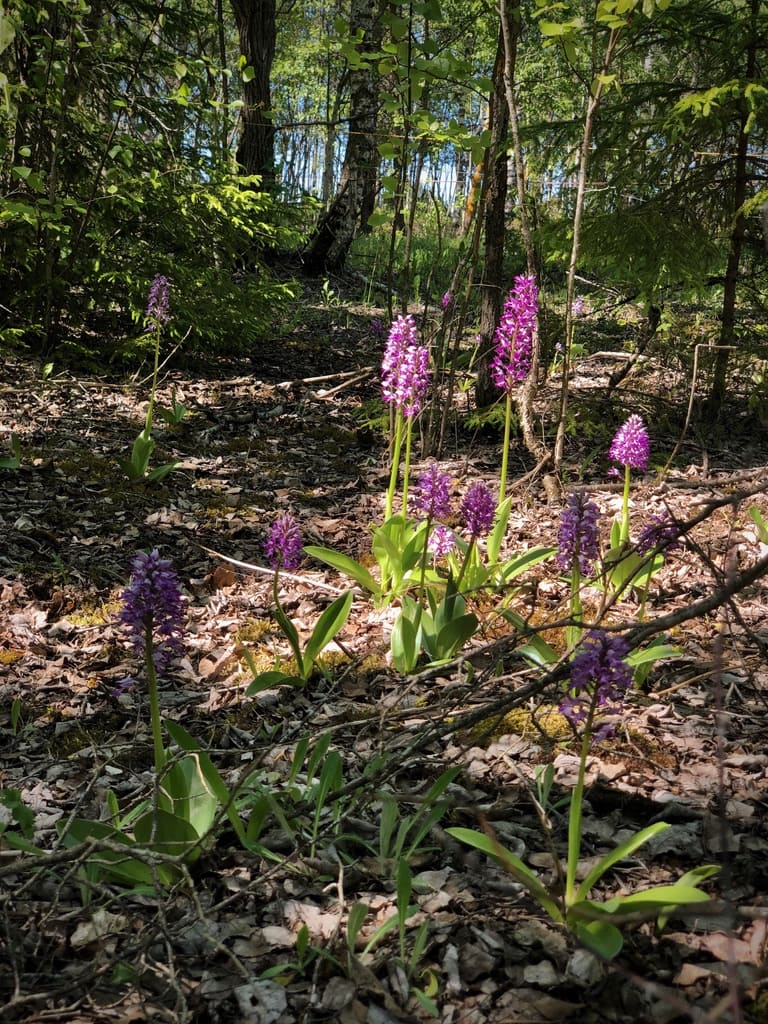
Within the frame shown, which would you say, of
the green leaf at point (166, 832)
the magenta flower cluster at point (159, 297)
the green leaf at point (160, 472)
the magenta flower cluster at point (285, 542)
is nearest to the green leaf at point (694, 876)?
the green leaf at point (166, 832)

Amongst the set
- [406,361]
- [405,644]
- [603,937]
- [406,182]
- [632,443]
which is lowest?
[603,937]

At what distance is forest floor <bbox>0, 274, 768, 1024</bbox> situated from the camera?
59.3 inches

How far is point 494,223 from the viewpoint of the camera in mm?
4945

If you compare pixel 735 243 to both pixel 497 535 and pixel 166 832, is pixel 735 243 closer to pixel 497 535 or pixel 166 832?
pixel 497 535

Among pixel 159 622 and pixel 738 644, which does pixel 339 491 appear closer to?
pixel 738 644

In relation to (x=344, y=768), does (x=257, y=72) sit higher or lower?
higher

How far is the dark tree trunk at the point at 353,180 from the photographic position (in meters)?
10.3

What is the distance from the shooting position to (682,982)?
4.79 ft

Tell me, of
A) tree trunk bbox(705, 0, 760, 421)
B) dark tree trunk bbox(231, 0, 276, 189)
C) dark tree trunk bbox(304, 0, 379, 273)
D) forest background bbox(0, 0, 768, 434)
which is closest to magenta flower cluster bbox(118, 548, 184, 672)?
forest background bbox(0, 0, 768, 434)

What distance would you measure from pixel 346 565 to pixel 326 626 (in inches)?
23.6

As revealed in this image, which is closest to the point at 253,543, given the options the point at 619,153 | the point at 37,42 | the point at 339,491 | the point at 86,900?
the point at 339,491

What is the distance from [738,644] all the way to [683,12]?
13.8ft

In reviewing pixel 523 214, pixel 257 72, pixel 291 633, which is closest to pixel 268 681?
pixel 291 633

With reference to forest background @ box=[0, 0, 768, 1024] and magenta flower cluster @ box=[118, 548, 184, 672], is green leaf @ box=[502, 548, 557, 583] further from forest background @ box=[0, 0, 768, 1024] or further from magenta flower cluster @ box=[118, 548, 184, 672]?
magenta flower cluster @ box=[118, 548, 184, 672]
